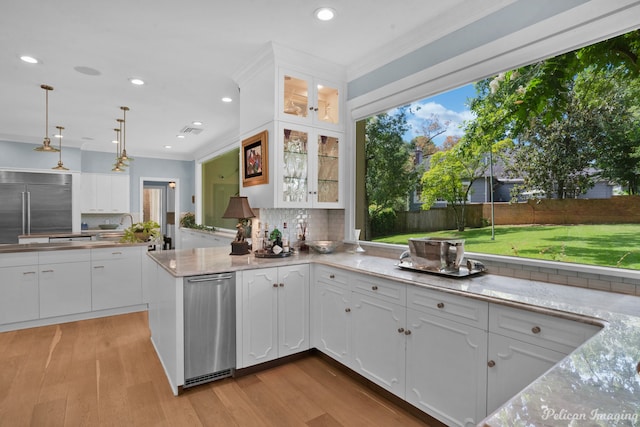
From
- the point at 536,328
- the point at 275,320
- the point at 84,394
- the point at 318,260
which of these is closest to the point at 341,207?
the point at 318,260

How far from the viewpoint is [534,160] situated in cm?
228

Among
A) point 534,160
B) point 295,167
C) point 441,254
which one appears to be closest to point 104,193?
point 295,167

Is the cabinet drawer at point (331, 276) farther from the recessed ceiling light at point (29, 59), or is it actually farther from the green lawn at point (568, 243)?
the recessed ceiling light at point (29, 59)

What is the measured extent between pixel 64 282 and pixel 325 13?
412cm

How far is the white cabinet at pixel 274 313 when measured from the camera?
2.73 metres

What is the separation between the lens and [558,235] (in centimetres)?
216

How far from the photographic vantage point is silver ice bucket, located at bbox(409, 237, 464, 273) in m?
2.28

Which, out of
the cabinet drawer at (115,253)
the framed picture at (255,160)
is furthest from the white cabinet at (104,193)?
the framed picture at (255,160)

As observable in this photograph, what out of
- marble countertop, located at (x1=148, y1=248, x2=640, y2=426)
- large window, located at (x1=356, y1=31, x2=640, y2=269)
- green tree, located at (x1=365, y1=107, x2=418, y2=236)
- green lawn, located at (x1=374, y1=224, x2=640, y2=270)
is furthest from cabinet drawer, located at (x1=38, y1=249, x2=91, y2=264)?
green lawn, located at (x1=374, y1=224, x2=640, y2=270)

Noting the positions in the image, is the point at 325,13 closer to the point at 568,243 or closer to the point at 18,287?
the point at 568,243

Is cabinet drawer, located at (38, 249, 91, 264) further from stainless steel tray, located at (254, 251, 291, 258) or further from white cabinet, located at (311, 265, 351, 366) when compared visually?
white cabinet, located at (311, 265, 351, 366)

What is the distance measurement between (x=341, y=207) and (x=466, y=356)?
204cm

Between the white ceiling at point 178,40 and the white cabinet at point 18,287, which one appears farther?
the white cabinet at point 18,287

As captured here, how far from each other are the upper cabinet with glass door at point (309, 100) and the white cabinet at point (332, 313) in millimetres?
1458
